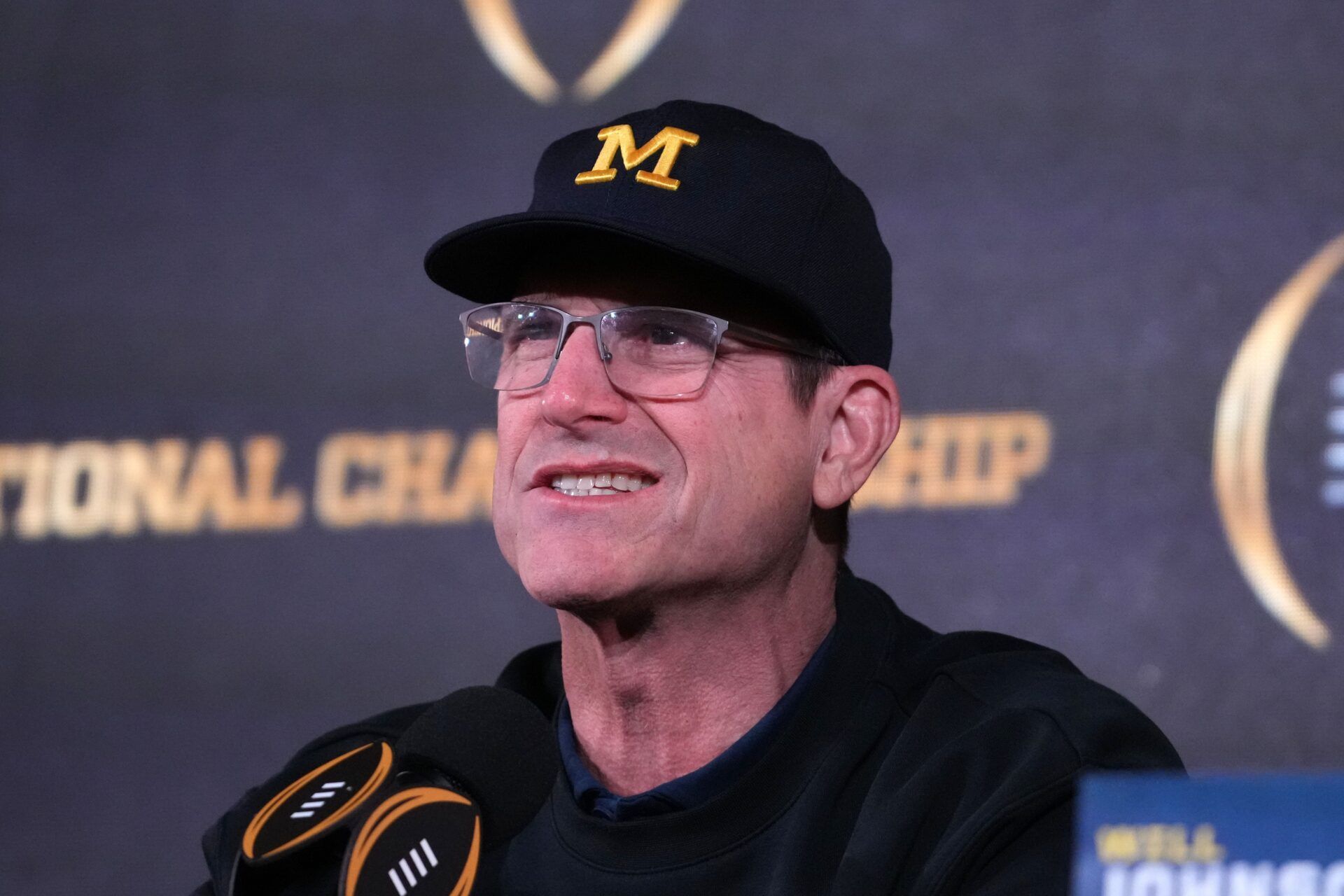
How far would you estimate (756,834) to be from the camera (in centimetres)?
131

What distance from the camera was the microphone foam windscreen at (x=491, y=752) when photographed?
1.26 metres

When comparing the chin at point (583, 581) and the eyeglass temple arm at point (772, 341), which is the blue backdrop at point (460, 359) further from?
the chin at point (583, 581)

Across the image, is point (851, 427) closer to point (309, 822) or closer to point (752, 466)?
point (752, 466)

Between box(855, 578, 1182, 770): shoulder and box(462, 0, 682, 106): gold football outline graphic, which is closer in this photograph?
box(855, 578, 1182, 770): shoulder

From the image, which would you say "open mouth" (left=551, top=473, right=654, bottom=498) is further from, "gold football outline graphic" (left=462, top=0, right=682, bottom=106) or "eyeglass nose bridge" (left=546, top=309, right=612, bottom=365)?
"gold football outline graphic" (left=462, top=0, right=682, bottom=106)

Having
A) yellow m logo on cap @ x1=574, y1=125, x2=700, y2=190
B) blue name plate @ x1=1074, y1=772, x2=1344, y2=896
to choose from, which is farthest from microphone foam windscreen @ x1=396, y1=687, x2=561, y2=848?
blue name plate @ x1=1074, y1=772, x2=1344, y2=896

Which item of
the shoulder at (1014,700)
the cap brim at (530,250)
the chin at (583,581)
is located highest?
the cap brim at (530,250)

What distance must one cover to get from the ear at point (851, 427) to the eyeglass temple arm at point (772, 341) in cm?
4

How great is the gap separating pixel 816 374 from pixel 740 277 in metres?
0.17

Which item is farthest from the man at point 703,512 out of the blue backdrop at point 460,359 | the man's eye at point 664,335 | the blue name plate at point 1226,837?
the blue backdrop at point 460,359

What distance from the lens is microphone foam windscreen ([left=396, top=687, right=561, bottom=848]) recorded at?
4.13ft

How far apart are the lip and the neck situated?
0.39ft

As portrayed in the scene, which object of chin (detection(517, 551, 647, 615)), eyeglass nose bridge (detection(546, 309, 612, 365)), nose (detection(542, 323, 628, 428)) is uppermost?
eyeglass nose bridge (detection(546, 309, 612, 365))

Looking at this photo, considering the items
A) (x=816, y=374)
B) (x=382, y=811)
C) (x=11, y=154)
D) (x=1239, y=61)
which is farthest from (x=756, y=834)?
(x=11, y=154)
